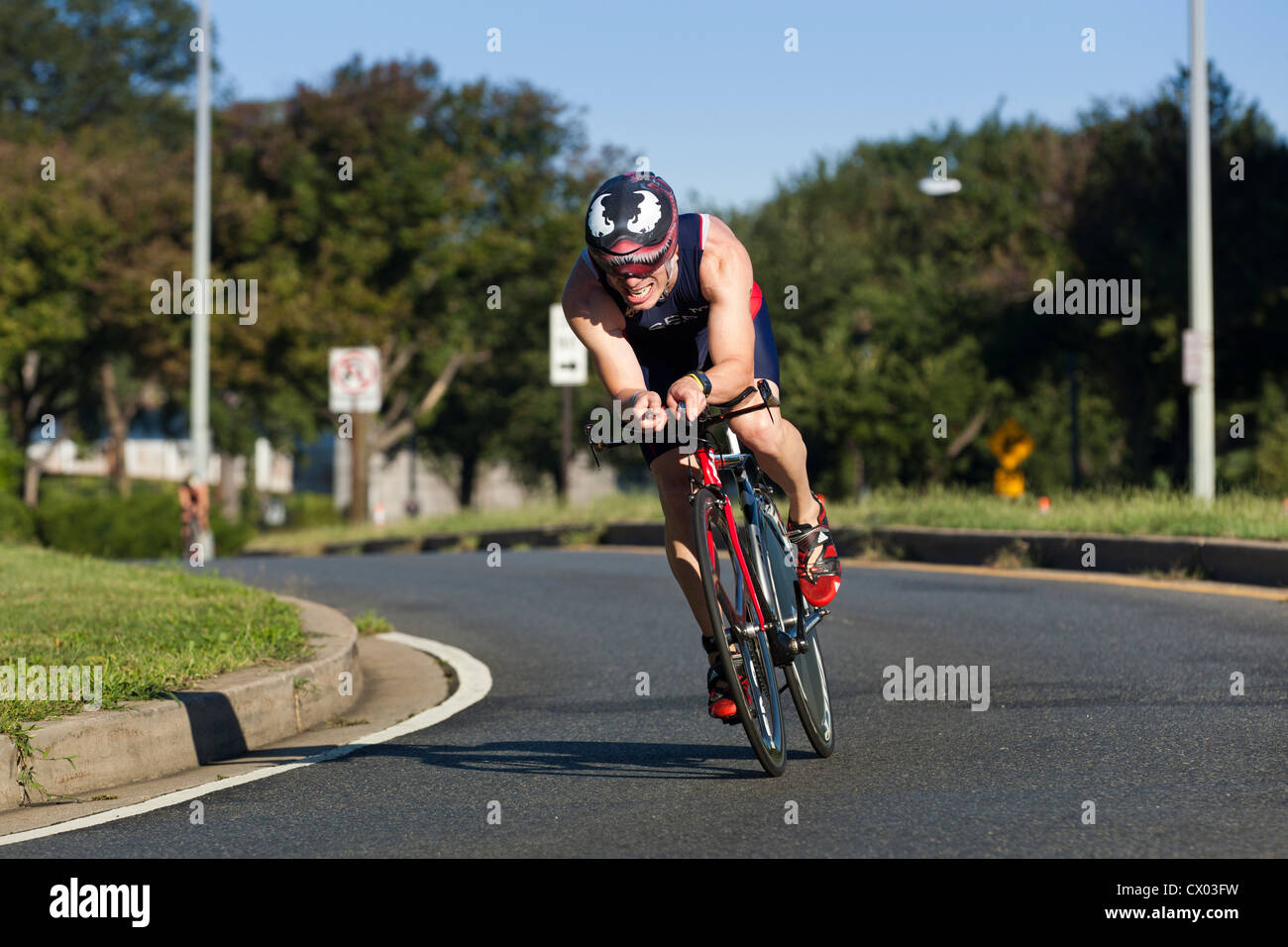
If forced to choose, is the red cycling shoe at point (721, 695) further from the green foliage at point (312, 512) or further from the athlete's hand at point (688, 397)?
the green foliage at point (312, 512)

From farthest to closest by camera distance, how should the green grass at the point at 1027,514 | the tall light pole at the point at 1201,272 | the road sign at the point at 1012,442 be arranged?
1. the road sign at the point at 1012,442
2. the tall light pole at the point at 1201,272
3. the green grass at the point at 1027,514

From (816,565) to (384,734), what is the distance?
2258mm

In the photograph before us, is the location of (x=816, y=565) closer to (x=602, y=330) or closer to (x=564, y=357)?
(x=602, y=330)

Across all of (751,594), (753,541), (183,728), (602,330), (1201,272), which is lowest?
(183,728)

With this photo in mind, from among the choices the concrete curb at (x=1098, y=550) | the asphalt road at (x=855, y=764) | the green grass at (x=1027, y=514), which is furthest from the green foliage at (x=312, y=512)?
the asphalt road at (x=855, y=764)

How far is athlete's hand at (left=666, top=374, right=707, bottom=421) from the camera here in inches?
193

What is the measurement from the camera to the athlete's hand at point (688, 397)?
4.91 m

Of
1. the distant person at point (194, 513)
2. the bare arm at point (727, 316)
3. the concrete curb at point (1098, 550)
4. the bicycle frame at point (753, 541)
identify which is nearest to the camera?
the bare arm at point (727, 316)

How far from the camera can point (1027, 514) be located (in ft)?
51.7

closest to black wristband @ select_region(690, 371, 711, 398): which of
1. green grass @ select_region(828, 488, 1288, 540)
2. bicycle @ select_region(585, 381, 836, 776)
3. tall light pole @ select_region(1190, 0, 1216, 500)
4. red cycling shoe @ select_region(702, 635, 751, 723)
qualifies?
bicycle @ select_region(585, 381, 836, 776)

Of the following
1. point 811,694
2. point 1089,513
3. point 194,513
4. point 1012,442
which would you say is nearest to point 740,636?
point 811,694

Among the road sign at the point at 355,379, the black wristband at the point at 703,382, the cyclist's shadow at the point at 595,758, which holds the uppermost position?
the road sign at the point at 355,379

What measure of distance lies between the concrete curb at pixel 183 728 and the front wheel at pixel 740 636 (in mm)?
2482
